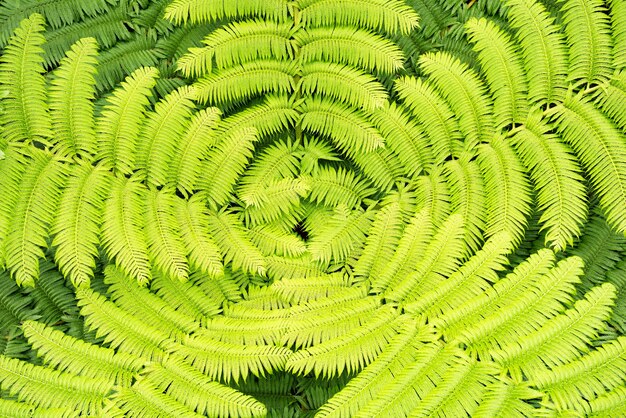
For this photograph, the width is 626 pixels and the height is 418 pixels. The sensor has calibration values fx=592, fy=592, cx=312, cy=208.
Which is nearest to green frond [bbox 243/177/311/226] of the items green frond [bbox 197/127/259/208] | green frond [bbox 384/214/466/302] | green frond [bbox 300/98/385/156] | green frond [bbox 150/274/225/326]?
green frond [bbox 197/127/259/208]

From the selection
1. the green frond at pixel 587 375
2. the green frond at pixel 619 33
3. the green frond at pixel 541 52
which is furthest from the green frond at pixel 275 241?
the green frond at pixel 619 33

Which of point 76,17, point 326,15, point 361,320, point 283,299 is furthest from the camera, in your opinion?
point 76,17

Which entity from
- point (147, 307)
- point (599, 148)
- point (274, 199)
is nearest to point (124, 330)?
point (147, 307)

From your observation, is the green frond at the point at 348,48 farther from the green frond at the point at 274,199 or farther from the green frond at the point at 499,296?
the green frond at the point at 499,296

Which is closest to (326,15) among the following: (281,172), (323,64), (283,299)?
(323,64)

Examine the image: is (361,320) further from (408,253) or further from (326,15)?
(326,15)

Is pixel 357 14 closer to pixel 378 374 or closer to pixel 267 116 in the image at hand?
pixel 267 116

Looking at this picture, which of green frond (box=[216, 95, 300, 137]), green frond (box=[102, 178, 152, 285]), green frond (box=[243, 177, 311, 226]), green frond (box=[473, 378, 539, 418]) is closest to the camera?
green frond (box=[473, 378, 539, 418])

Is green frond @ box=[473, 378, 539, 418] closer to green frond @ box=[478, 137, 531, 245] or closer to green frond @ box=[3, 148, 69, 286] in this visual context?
green frond @ box=[478, 137, 531, 245]
